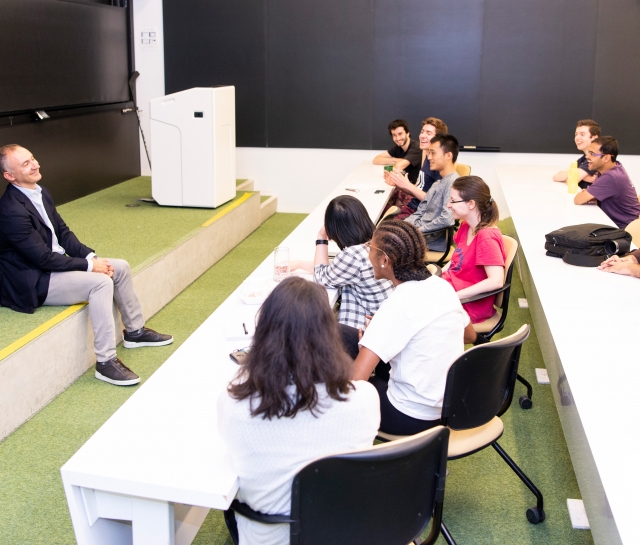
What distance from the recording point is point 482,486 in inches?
107

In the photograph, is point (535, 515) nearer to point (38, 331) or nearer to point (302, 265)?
point (302, 265)

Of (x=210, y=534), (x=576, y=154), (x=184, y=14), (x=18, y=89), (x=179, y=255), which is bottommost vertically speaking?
(x=210, y=534)

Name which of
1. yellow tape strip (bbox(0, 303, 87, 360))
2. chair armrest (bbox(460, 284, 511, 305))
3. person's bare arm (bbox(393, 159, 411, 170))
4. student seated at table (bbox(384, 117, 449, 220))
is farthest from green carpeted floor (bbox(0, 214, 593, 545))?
person's bare arm (bbox(393, 159, 411, 170))

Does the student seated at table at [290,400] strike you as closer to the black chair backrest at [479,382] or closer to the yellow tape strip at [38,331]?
the black chair backrest at [479,382]

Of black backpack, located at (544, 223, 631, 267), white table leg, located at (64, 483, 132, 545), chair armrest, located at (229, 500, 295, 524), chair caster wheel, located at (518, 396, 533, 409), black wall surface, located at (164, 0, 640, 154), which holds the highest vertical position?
black wall surface, located at (164, 0, 640, 154)

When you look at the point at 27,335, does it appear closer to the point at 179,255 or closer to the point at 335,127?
the point at 179,255

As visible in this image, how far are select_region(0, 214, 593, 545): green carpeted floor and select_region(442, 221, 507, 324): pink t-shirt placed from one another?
54 cm

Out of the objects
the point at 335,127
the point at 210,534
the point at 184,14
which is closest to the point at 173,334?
the point at 210,534

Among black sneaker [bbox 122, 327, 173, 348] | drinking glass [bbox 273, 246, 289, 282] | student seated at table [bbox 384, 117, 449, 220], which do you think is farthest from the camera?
student seated at table [bbox 384, 117, 449, 220]

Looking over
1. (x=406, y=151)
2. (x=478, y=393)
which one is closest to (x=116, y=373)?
(x=478, y=393)

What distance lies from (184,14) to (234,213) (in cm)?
267

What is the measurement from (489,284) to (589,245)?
0.64 meters

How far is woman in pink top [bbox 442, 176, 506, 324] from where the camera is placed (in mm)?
3113

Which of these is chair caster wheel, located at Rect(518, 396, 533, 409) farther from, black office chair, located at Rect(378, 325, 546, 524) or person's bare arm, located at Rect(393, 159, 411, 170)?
person's bare arm, located at Rect(393, 159, 411, 170)
